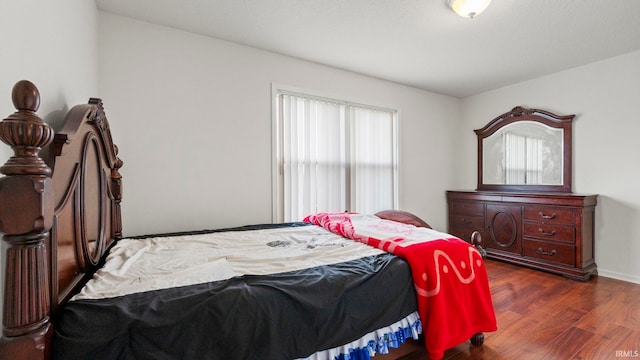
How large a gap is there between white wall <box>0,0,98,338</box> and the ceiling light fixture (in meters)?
2.28

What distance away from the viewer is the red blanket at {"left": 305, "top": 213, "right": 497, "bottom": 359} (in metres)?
1.47

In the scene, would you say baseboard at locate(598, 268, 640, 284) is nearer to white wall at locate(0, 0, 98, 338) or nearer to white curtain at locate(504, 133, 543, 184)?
white curtain at locate(504, 133, 543, 184)

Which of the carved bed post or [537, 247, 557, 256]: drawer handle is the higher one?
the carved bed post

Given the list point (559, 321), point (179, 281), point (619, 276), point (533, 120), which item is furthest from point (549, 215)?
point (179, 281)

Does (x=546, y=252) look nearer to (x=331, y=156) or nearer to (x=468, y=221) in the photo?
(x=468, y=221)

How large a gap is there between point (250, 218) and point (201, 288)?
1666 mm

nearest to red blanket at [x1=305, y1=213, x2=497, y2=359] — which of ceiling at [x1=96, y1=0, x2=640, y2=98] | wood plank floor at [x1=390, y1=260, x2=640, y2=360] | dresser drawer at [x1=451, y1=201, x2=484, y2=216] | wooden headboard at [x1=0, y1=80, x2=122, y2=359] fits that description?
wood plank floor at [x1=390, y1=260, x2=640, y2=360]

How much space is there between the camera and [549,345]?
1809 millimetres

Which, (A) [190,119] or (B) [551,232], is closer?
(A) [190,119]

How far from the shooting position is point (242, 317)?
105 cm

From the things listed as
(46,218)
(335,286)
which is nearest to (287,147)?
(335,286)

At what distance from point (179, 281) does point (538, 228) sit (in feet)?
12.4

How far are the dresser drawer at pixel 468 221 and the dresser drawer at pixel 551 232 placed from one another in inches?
22.0

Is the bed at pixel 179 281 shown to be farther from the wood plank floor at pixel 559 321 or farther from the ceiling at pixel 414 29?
the ceiling at pixel 414 29
